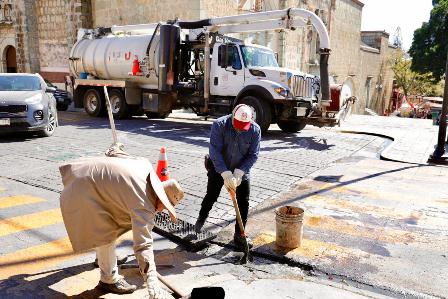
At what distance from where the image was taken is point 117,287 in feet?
11.4

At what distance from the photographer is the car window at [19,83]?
10945mm

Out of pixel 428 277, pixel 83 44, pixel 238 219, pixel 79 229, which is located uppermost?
pixel 83 44

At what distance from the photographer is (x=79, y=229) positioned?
2.99 metres

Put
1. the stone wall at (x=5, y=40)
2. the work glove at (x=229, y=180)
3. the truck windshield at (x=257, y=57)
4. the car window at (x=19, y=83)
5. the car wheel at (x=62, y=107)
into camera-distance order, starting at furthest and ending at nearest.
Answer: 1. the stone wall at (x=5, y=40)
2. the car wheel at (x=62, y=107)
3. the truck windshield at (x=257, y=57)
4. the car window at (x=19, y=83)
5. the work glove at (x=229, y=180)

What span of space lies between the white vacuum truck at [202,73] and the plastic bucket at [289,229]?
292 inches

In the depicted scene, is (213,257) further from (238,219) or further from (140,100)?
(140,100)

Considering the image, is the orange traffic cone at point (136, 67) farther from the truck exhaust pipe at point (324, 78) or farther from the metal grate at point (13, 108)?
the truck exhaust pipe at point (324, 78)

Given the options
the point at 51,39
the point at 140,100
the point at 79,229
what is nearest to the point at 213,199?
the point at 79,229

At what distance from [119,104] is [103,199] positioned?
13.2 metres

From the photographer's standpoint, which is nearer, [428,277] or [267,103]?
[428,277]

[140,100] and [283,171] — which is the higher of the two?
[140,100]

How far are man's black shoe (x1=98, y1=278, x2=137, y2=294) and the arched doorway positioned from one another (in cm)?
2827


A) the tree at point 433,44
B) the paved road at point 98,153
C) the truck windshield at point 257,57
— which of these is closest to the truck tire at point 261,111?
the paved road at point 98,153

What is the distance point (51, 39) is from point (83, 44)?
32.1 ft
